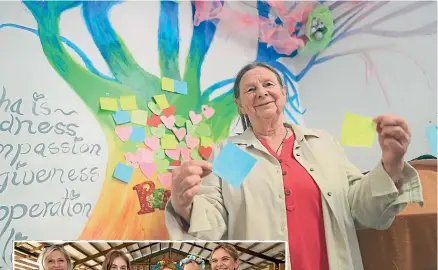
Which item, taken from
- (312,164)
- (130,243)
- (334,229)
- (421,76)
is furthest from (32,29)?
(421,76)

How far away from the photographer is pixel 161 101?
1371 mm

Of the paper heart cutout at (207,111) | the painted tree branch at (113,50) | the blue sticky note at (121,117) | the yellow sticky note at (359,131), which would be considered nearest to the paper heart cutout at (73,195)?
the blue sticky note at (121,117)

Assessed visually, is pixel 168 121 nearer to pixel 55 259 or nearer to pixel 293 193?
pixel 293 193

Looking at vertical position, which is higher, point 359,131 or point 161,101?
point 161,101

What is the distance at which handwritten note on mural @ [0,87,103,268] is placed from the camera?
3.82 feet

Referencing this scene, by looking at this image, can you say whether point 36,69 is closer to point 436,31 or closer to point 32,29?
point 32,29

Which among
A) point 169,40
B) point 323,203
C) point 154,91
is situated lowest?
point 323,203

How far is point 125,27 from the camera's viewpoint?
139 centimetres

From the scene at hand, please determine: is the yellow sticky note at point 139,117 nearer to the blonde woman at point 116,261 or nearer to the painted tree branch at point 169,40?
the painted tree branch at point 169,40

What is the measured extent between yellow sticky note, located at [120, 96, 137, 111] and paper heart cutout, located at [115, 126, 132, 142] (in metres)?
0.05

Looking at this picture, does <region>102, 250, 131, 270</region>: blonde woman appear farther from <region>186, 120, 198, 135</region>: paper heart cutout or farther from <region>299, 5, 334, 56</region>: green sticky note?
<region>299, 5, 334, 56</region>: green sticky note

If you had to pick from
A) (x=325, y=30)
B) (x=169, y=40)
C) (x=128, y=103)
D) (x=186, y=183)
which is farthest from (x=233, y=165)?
(x=325, y=30)

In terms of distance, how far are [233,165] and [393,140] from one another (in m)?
0.36

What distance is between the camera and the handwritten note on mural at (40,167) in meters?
1.17
